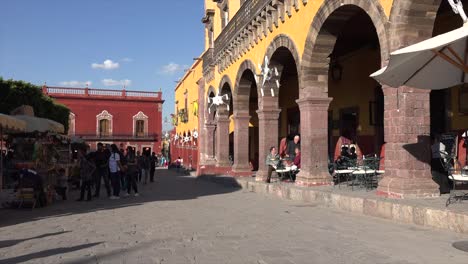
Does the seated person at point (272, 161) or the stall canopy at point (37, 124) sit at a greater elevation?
the stall canopy at point (37, 124)

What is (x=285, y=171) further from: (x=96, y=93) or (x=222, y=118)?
(x=96, y=93)

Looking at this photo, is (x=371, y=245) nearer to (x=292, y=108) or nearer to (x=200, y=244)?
(x=200, y=244)

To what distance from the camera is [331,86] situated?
17250 millimetres

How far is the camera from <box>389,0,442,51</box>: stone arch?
7.71m

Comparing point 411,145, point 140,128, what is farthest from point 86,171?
point 140,128

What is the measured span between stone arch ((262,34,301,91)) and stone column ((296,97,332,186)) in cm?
82

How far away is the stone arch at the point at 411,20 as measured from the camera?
25.3 ft

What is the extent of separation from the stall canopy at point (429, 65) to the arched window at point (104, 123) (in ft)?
173

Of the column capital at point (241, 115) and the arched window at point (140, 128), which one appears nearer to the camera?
the column capital at point (241, 115)

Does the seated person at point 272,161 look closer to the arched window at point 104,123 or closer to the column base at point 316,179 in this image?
the column base at point 316,179

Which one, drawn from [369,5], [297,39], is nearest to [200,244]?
[369,5]

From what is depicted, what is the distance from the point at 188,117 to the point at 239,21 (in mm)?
21929

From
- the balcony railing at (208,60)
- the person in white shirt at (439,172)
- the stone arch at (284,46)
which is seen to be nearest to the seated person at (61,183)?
the stone arch at (284,46)

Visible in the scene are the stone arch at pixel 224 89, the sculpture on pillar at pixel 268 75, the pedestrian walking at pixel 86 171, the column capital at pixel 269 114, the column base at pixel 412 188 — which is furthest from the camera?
the stone arch at pixel 224 89
